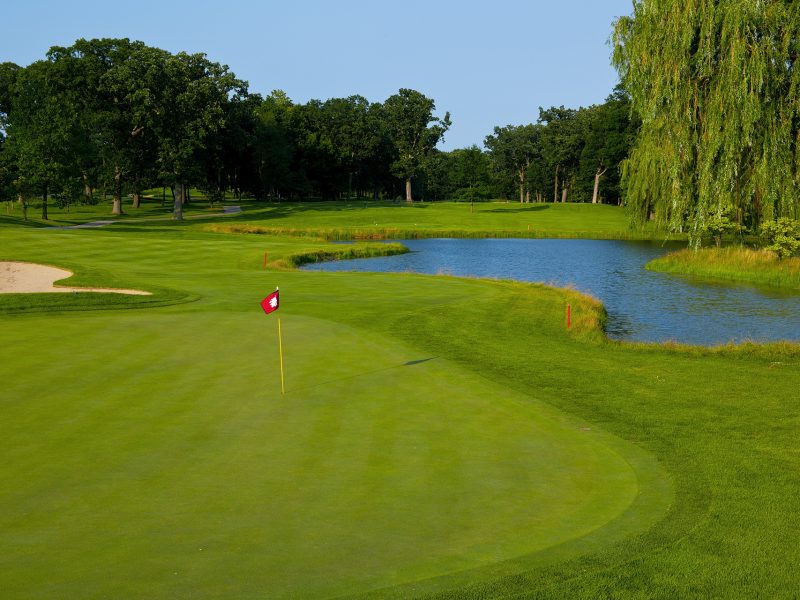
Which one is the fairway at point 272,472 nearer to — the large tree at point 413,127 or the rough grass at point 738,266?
the rough grass at point 738,266

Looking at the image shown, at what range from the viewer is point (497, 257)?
60.3m

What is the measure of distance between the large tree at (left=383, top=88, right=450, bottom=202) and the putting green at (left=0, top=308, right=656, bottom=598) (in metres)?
112

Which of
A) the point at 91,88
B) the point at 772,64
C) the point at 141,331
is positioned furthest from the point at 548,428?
the point at 91,88

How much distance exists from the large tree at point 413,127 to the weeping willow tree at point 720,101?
3254 inches

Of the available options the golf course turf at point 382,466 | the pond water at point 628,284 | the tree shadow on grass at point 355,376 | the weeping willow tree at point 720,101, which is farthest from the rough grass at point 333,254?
the tree shadow on grass at point 355,376

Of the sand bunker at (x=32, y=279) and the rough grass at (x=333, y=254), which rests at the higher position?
the sand bunker at (x=32, y=279)

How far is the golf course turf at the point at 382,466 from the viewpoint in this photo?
296 inches

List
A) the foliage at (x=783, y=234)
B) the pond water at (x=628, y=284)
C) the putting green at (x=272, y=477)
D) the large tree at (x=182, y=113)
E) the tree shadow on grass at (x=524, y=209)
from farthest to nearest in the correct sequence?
the tree shadow on grass at (x=524, y=209) < the large tree at (x=182, y=113) < the foliage at (x=783, y=234) < the pond water at (x=628, y=284) < the putting green at (x=272, y=477)

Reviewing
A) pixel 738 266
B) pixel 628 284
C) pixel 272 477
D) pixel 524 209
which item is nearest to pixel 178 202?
pixel 524 209

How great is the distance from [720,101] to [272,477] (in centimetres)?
3670

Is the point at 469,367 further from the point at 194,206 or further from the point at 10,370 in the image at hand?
the point at 194,206

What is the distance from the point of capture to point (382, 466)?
10.0 metres

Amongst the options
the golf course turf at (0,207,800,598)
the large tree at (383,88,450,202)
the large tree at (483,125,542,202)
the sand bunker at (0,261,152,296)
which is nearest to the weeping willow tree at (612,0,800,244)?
the golf course turf at (0,207,800,598)

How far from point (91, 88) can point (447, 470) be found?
8658 centimetres
